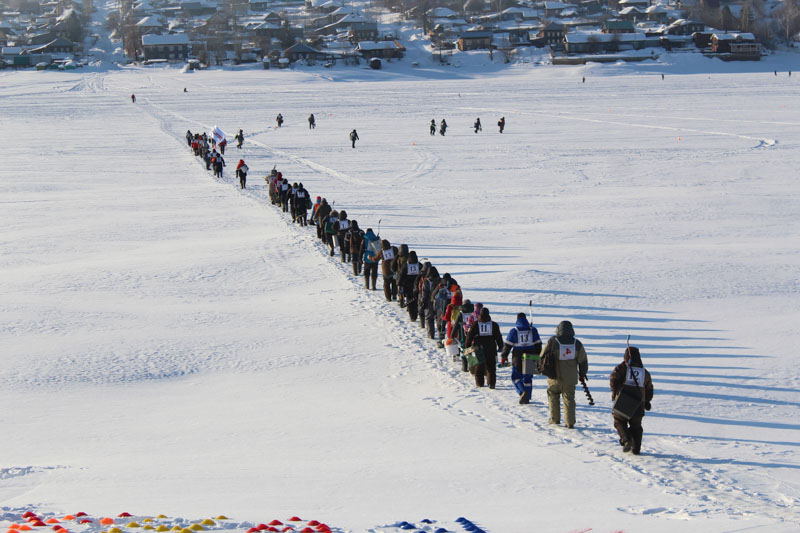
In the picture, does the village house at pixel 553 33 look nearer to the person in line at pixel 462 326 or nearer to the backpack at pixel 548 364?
the person in line at pixel 462 326

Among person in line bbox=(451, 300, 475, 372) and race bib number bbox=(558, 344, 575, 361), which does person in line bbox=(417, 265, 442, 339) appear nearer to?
person in line bbox=(451, 300, 475, 372)

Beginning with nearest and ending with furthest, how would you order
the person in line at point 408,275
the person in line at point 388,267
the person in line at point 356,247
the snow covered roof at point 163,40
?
the person in line at point 408,275 < the person in line at point 388,267 < the person in line at point 356,247 < the snow covered roof at point 163,40

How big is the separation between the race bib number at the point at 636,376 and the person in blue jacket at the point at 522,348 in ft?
5.01

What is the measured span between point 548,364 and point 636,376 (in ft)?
3.01

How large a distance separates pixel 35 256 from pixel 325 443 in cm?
1081

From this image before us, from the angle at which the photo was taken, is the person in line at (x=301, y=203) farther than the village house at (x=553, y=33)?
No

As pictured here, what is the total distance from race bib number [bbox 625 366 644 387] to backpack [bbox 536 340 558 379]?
32.8 inches

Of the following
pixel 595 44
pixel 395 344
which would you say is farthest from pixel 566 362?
pixel 595 44

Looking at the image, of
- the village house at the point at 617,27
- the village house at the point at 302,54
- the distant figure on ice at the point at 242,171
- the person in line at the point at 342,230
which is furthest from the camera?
the village house at the point at 617,27

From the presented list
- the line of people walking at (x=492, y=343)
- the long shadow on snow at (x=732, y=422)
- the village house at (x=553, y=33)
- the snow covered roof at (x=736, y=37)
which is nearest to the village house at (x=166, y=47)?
the village house at (x=553, y=33)

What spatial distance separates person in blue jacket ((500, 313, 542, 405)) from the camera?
856 centimetres

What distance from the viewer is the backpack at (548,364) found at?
25.5 feet

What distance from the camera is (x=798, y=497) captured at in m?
6.17

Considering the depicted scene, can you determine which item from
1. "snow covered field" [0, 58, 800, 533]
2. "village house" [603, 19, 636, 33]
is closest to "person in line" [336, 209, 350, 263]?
"snow covered field" [0, 58, 800, 533]
